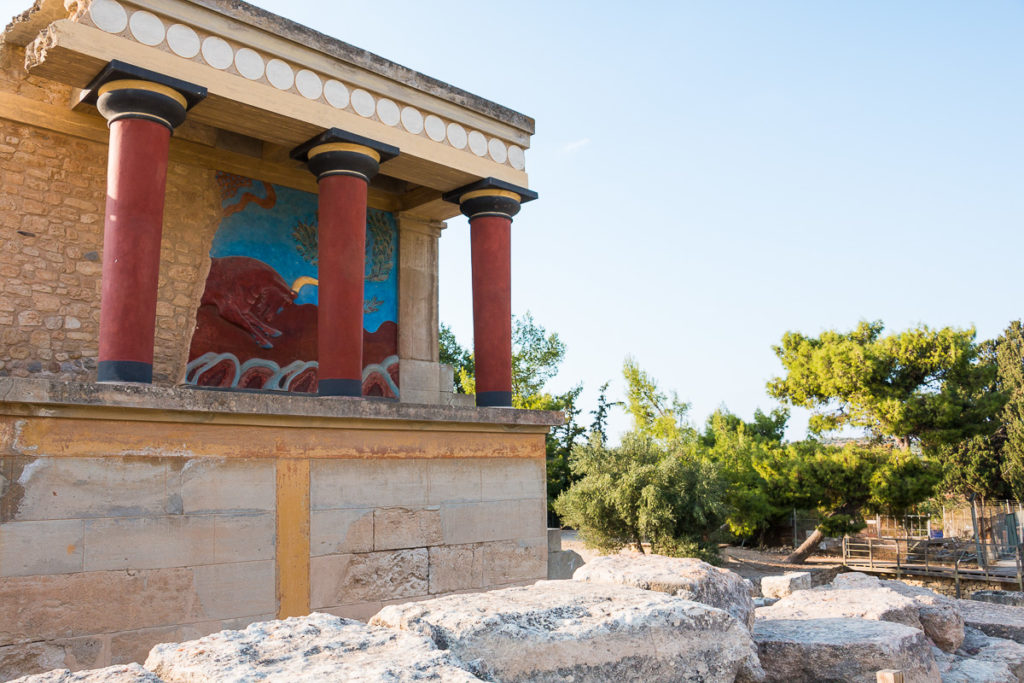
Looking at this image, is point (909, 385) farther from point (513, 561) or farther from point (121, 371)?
point (121, 371)

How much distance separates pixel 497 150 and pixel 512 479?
363 cm

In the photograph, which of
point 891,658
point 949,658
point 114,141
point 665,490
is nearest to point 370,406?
point 114,141

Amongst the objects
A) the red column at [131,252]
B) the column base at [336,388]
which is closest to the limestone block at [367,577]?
the column base at [336,388]

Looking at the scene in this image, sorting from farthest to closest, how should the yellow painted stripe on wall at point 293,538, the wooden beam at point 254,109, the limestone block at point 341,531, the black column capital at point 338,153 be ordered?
the black column capital at point 338,153 < the limestone block at point 341,531 < the wooden beam at point 254,109 < the yellow painted stripe on wall at point 293,538

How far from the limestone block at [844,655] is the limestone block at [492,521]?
2.99 meters

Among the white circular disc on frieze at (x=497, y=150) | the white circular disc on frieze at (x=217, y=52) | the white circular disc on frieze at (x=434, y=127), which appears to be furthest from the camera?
the white circular disc on frieze at (x=497, y=150)

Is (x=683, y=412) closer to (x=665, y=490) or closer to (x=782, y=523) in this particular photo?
(x=782, y=523)

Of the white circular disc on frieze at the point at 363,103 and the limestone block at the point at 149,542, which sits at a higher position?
the white circular disc on frieze at the point at 363,103

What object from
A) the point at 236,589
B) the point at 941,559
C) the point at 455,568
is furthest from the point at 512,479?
the point at 941,559

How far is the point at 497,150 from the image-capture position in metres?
8.52

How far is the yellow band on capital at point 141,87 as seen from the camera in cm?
575

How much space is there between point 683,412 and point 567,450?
6.48 metres

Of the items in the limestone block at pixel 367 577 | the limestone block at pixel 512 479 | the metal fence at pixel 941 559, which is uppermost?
the limestone block at pixel 512 479

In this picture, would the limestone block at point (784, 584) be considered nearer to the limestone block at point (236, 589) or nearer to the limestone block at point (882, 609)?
the limestone block at point (882, 609)
